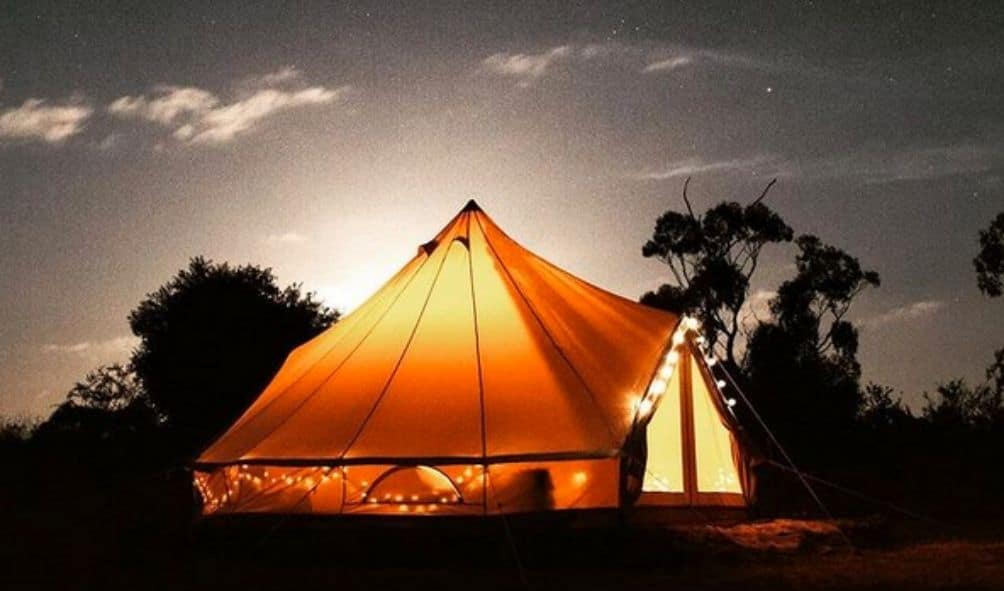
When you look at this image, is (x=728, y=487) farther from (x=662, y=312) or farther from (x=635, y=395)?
(x=635, y=395)

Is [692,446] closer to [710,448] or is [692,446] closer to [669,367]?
[710,448]

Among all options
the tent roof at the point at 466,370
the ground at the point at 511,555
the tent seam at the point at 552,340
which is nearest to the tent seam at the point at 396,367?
the tent roof at the point at 466,370

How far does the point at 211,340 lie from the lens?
24.0 metres

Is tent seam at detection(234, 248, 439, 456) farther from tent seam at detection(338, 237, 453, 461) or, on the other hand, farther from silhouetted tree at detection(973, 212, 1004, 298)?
silhouetted tree at detection(973, 212, 1004, 298)

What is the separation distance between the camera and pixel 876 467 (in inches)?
606

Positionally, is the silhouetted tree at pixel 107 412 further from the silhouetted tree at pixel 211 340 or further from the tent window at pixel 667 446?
the tent window at pixel 667 446

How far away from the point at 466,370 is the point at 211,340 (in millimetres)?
15801

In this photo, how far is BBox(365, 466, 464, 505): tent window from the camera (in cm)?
893

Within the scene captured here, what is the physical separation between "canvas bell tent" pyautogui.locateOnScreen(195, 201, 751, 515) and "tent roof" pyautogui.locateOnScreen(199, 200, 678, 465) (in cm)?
1

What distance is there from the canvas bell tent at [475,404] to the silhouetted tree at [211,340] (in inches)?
529

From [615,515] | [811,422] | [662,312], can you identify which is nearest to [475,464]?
[615,515]

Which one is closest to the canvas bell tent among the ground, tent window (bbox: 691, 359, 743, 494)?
tent window (bbox: 691, 359, 743, 494)

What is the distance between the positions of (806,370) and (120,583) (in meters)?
18.2

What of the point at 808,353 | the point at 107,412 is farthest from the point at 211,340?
the point at 808,353
